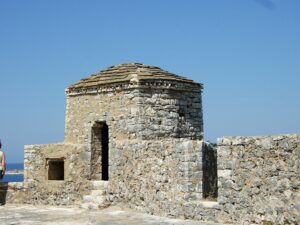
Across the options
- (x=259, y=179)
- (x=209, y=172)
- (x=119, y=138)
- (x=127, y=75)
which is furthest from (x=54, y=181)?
(x=259, y=179)

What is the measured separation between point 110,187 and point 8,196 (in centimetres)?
389

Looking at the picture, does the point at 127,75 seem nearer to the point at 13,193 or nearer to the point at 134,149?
the point at 134,149

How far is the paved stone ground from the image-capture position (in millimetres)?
9977

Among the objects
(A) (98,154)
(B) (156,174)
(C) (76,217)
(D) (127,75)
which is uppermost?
(D) (127,75)

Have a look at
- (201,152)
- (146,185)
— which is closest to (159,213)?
(146,185)

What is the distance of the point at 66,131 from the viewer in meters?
14.6

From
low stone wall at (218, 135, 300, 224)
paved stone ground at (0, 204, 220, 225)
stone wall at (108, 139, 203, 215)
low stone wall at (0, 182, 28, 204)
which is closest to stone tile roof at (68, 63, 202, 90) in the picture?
stone wall at (108, 139, 203, 215)

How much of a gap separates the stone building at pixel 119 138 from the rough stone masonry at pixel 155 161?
3 centimetres

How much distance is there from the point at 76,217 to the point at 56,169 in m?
3.73

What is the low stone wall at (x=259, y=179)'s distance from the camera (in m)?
8.19

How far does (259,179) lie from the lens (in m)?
8.69

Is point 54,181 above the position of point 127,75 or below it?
below

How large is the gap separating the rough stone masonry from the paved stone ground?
0.36 m

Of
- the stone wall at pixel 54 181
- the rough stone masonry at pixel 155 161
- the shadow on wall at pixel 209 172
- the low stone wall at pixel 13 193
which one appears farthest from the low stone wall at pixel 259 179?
the low stone wall at pixel 13 193
